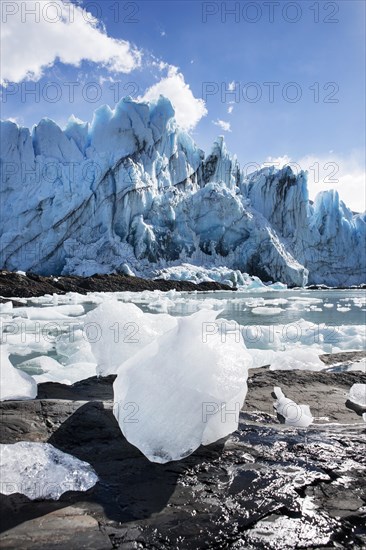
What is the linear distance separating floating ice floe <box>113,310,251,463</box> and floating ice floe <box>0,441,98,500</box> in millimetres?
299

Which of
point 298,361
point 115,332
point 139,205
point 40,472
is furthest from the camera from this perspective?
point 139,205

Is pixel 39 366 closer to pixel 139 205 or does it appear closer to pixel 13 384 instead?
pixel 13 384

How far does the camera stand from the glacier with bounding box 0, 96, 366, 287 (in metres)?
28.0

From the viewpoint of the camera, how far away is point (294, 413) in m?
2.42

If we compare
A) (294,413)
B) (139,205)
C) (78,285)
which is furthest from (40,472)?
(139,205)

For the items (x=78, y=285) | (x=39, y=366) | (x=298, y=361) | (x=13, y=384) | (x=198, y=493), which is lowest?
(x=39, y=366)

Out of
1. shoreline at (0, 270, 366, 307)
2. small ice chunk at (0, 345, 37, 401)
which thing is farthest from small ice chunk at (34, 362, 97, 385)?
shoreline at (0, 270, 366, 307)

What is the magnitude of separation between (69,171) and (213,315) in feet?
91.7

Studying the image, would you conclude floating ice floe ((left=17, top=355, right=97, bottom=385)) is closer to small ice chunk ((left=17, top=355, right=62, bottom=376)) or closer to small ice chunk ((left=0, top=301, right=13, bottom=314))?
small ice chunk ((left=17, top=355, right=62, bottom=376))

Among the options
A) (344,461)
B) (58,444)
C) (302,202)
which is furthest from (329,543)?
(302,202)

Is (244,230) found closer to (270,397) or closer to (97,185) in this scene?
(97,185)

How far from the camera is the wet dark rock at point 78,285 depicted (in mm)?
17953

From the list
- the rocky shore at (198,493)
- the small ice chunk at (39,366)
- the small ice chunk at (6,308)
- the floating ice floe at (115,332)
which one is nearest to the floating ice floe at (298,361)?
the floating ice floe at (115,332)

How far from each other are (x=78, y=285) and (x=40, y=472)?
2076 centimetres
